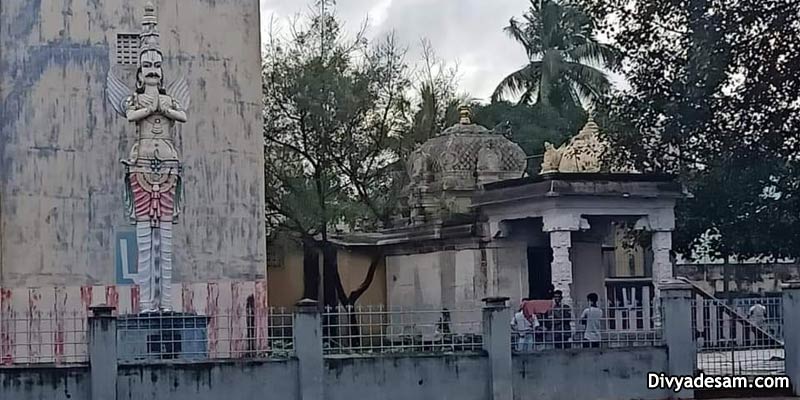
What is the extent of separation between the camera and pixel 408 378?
53.7ft

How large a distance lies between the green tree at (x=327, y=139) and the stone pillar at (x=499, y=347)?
1232 centimetres

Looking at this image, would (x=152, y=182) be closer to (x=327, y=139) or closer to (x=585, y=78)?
(x=327, y=139)

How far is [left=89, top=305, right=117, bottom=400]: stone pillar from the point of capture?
1528 cm

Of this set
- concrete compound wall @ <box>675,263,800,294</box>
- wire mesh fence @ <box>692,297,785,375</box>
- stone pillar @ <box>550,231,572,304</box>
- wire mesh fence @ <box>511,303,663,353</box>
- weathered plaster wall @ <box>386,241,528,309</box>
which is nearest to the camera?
wire mesh fence @ <box>511,303,663,353</box>

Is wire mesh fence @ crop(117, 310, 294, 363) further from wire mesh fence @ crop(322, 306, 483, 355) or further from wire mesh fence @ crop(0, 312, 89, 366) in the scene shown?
wire mesh fence @ crop(0, 312, 89, 366)

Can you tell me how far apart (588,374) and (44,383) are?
21.9 feet

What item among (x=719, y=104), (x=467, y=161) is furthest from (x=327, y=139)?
(x=719, y=104)

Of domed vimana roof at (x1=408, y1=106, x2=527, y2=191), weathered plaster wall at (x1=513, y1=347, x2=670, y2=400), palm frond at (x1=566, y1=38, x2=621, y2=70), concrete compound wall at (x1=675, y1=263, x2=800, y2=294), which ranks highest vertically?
palm frond at (x1=566, y1=38, x2=621, y2=70)

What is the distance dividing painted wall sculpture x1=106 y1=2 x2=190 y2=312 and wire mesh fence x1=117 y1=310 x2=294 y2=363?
A: 98cm

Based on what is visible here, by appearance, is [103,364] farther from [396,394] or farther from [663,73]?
[663,73]

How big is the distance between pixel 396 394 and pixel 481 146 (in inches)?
517

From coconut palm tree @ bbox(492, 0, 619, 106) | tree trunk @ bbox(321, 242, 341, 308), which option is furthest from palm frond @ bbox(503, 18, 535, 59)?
tree trunk @ bbox(321, 242, 341, 308)

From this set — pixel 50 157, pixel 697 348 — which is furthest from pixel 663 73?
pixel 50 157

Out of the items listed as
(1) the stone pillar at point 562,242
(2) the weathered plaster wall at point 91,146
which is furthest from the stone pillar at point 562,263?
(2) the weathered plaster wall at point 91,146
